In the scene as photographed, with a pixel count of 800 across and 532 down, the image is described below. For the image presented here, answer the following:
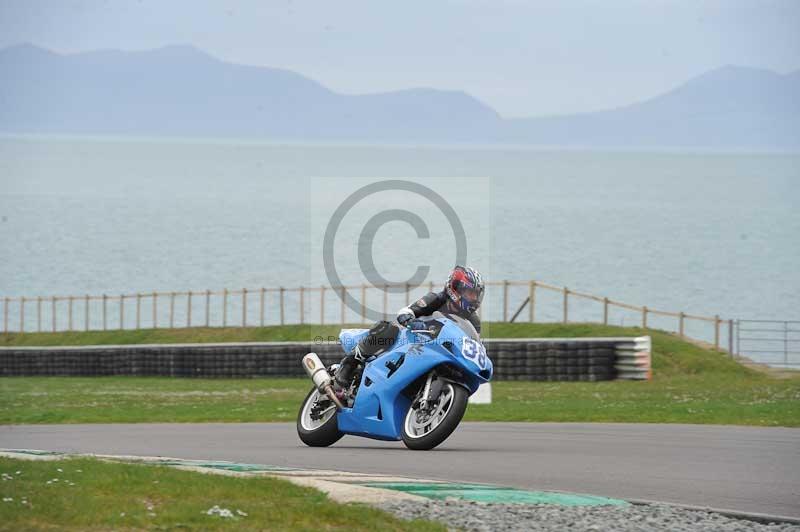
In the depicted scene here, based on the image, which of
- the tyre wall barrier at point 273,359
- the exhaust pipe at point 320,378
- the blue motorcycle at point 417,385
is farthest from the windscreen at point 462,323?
the tyre wall barrier at point 273,359

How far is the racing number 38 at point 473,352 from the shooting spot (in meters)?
14.4

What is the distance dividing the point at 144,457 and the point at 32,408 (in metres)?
12.5

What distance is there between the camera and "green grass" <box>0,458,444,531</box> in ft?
32.2

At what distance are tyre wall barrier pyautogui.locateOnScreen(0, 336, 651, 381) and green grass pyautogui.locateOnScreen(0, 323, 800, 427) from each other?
47 cm

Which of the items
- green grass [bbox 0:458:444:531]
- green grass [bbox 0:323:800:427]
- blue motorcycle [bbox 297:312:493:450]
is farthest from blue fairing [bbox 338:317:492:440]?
green grass [bbox 0:323:800:427]

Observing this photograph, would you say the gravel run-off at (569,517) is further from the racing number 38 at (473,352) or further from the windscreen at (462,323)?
the windscreen at (462,323)

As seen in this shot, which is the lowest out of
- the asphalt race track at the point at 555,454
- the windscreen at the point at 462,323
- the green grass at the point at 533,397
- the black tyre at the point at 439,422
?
the green grass at the point at 533,397

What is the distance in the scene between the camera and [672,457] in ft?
47.5

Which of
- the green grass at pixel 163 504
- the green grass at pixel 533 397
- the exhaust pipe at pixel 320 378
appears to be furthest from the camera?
the green grass at pixel 533 397

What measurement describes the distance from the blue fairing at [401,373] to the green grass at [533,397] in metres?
6.26

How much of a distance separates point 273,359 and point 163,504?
27.5 m

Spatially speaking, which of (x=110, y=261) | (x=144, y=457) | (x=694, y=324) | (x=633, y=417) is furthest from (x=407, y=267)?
(x=144, y=457)

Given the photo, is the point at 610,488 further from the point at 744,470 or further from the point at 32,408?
the point at 32,408

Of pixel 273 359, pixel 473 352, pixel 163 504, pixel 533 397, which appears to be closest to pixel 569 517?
pixel 163 504
